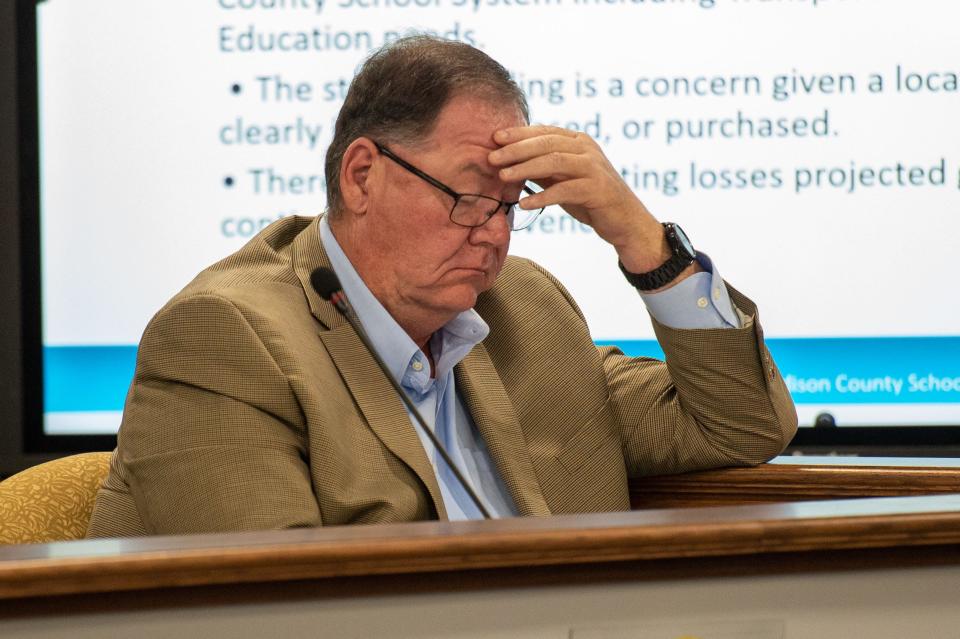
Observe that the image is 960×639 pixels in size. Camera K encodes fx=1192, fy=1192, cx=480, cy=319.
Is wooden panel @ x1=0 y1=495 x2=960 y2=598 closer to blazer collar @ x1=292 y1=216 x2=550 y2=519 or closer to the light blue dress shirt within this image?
blazer collar @ x1=292 y1=216 x2=550 y2=519

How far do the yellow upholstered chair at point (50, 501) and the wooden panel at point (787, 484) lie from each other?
0.85 metres

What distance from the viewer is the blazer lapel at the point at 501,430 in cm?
177

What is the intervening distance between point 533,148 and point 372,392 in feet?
1.37

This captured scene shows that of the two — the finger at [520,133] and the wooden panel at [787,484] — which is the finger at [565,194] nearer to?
the finger at [520,133]

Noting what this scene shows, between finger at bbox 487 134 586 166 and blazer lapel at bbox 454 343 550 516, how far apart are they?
349 millimetres

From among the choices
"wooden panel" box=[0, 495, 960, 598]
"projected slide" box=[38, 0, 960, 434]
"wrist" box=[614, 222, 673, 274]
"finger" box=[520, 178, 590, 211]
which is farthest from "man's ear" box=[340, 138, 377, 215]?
"projected slide" box=[38, 0, 960, 434]

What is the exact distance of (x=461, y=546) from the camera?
92 cm

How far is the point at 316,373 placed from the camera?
157 centimetres

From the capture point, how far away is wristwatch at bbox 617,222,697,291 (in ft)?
5.94

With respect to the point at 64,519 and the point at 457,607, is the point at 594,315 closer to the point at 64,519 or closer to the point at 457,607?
the point at 64,519

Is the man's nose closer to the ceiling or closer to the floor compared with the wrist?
closer to the ceiling

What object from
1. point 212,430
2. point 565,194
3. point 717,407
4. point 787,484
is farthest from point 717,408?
point 212,430

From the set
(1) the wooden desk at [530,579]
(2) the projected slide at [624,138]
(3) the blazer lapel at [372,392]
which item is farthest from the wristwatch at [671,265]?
(2) the projected slide at [624,138]

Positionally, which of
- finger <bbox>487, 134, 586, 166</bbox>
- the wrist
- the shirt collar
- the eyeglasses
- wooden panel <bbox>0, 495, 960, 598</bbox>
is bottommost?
wooden panel <bbox>0, 495, 960, 598</bbox>
